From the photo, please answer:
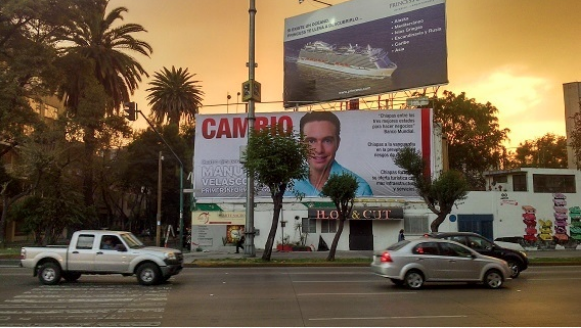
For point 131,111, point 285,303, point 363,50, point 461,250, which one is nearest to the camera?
point 285,303

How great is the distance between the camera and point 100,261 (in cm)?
1568

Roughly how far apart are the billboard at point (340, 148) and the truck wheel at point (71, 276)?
2111 centimetres

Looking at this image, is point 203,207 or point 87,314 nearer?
point 87,314

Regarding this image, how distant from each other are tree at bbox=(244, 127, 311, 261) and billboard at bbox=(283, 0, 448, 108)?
13.2m

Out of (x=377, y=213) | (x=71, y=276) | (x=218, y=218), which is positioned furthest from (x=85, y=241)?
(x=377, y=213)

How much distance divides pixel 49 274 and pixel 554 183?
33.9 m

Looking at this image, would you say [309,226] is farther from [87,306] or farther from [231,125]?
[87,306]

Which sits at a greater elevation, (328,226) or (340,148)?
(340,148)

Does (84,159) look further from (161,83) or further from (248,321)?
(248,321)

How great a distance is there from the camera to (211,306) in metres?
11.4

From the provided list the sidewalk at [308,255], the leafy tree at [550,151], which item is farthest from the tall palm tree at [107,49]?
the leafy tree at [550,151]

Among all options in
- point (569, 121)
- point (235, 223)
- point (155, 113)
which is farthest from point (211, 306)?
point (155, 113)

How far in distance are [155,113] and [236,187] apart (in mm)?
25724

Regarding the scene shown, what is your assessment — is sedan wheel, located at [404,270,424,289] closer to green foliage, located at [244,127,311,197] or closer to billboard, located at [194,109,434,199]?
green foliage, located at [244,127,311,197]
